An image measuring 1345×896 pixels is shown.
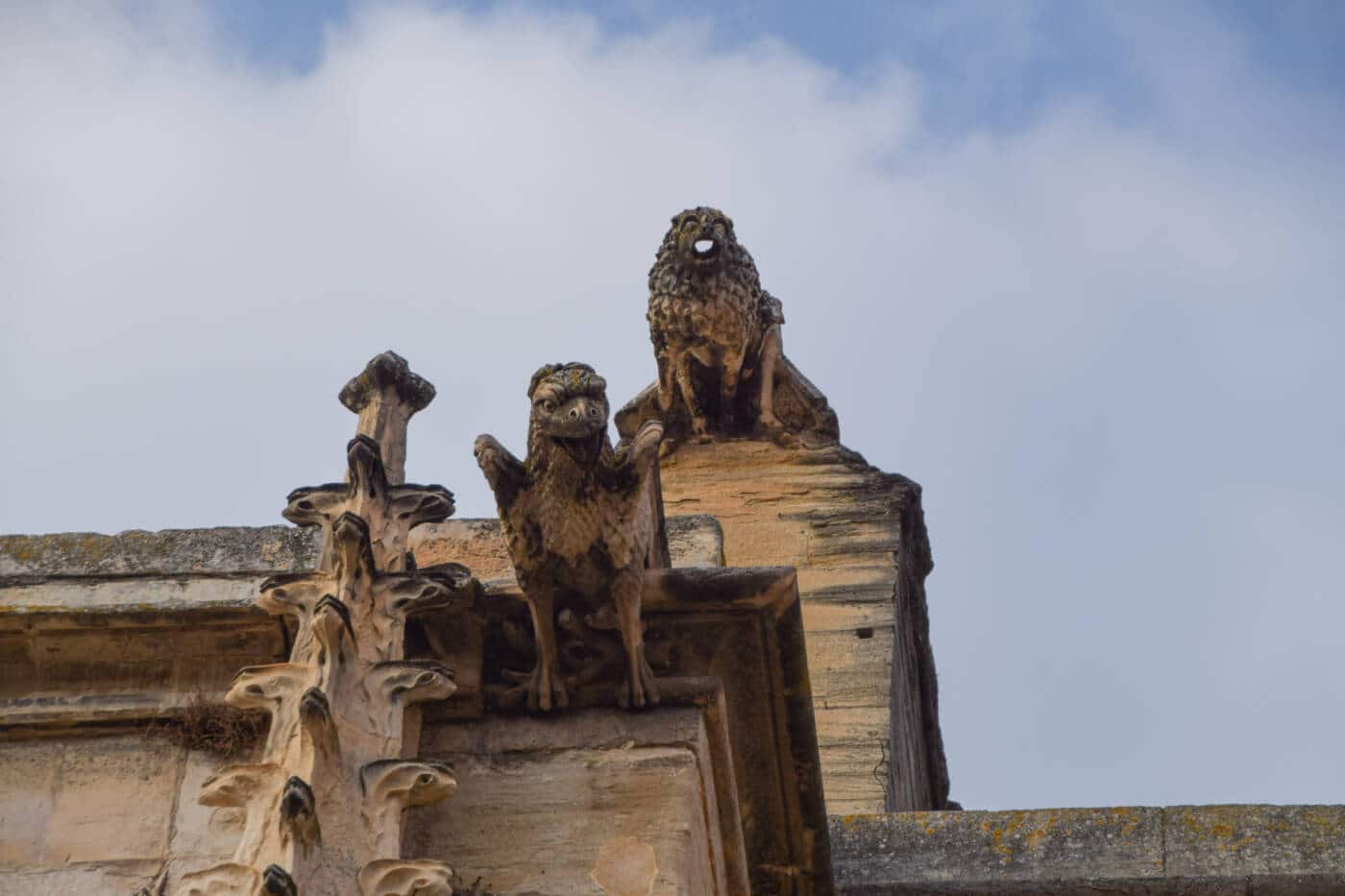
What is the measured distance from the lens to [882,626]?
39.7 feet

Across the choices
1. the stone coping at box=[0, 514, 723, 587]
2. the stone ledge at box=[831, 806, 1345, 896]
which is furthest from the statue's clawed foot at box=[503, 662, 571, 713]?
the stone ledge at box=[831, 806, 1345, 896]

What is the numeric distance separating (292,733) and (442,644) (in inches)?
32.3

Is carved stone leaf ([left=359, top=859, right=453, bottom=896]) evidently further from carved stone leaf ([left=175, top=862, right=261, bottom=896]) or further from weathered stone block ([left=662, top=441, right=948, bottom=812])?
weathered stone block ([left=662, top=441, right=948, bottom=812])

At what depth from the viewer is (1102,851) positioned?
9.44 meters

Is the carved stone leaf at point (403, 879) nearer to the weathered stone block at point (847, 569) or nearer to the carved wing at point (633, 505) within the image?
the carved wing at point (633, 505)

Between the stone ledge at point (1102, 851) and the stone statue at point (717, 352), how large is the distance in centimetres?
385

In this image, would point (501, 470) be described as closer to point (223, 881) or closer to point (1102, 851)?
point (223, 881)

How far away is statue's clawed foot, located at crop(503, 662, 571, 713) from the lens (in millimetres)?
8102

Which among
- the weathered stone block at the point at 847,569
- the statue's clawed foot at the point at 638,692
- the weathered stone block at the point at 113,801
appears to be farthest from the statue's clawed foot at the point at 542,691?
the weathered stone block at the point at 847,569

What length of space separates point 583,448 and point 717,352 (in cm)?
535

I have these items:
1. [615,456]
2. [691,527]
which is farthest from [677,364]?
[615,456]

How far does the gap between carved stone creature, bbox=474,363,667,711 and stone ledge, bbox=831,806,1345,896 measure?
1.60 meters

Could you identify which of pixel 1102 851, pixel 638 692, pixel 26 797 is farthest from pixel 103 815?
pixel 1102 851

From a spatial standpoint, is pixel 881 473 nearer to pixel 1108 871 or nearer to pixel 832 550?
pixel 832 550
